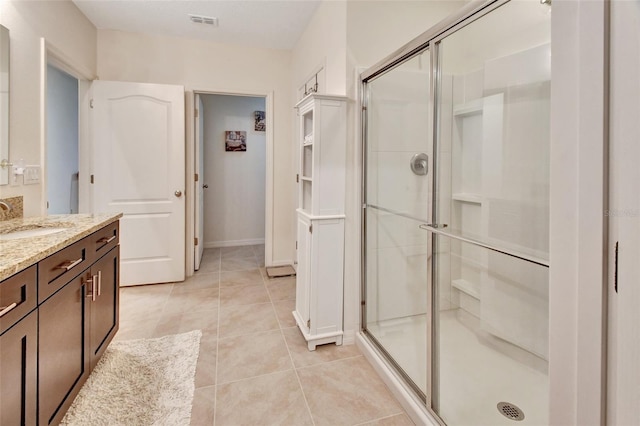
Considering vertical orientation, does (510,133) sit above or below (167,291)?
above

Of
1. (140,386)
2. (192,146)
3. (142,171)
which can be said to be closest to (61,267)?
(140,386)

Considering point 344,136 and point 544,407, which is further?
point 344,136

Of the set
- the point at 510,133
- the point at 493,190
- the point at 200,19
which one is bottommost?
the point at 493,190

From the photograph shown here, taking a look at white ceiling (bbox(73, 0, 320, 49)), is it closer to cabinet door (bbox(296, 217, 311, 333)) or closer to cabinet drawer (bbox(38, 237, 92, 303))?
cabinet door (bbox(296, 217, 311, 333))

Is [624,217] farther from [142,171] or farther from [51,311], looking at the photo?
[142,171]

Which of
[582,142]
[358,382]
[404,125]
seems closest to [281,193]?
[404,125]

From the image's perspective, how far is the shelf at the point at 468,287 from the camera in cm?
191

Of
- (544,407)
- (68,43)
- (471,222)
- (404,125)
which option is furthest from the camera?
(68,43)

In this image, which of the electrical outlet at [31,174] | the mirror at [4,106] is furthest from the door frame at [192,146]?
the mirror at [4,106]

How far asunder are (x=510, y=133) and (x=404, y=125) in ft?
1.88

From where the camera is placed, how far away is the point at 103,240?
187 centimetres

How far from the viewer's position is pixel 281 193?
13.3 feet

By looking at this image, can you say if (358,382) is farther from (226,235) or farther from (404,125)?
(226,235)

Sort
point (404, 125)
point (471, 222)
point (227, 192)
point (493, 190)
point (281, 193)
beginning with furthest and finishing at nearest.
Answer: point (227, 192) → point (281, 193) → point (404, 125) → point (493, 190) → point (471, 222)
